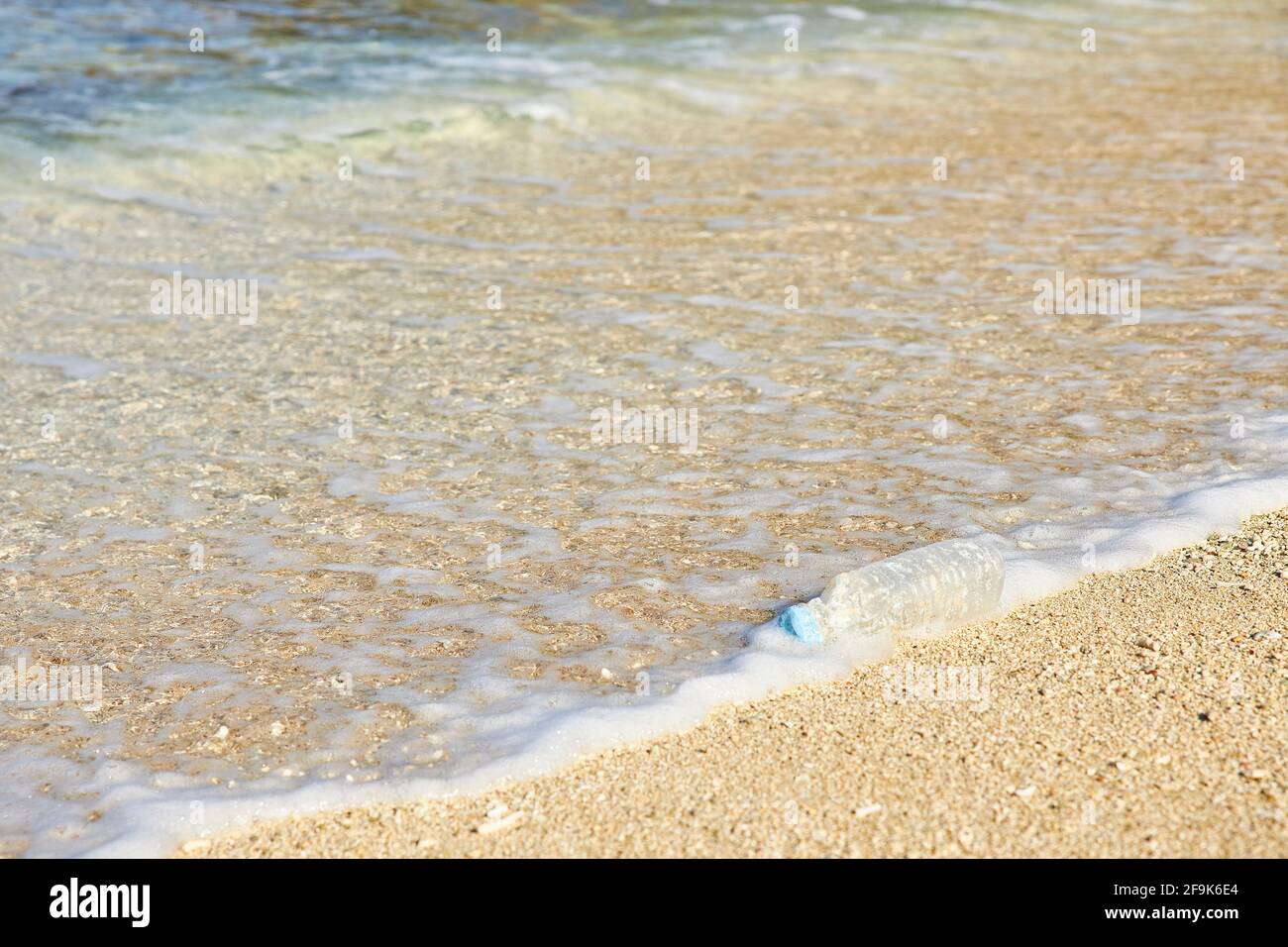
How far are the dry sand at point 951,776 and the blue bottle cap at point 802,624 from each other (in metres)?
0.16

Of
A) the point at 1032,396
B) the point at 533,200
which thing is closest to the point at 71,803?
the point at 1032,396

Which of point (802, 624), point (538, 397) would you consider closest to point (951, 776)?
point (802, 624)

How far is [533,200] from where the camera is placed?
8000mm

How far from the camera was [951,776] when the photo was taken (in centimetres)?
269

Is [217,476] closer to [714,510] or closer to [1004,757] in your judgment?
[714,510]

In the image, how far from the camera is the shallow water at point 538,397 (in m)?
3.15

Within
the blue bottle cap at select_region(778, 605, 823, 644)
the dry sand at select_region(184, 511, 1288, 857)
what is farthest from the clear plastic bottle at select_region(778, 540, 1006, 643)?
the dry sand at select_region(184, 511, 1288, 857)

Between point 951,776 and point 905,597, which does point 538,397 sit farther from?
point 951,776

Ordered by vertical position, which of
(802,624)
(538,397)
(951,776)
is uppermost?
(538,397)

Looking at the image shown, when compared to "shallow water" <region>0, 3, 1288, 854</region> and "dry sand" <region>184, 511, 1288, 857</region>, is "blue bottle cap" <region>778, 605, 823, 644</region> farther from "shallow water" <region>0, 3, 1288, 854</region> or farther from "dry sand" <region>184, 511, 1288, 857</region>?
"dry sand" <region>184, 511, 1288, 857</region>

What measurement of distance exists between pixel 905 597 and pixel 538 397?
2048 millimetres

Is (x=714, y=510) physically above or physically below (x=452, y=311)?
below

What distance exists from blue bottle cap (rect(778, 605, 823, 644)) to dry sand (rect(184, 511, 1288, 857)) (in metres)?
0.16
